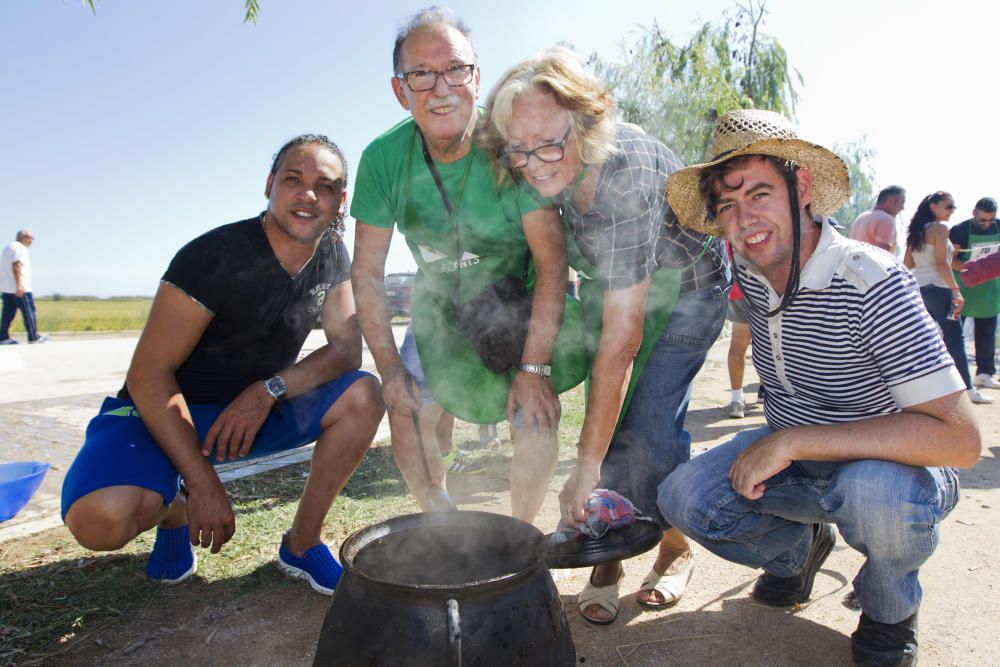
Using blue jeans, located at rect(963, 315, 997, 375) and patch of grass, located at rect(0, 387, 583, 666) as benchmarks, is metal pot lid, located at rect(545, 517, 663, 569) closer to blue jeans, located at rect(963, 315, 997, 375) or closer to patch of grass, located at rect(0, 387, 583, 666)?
patch of grass, located at rect(0, 387, 583, 666)

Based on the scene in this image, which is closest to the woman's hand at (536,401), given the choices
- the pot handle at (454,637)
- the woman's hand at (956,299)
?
the pot handle at (454,637)

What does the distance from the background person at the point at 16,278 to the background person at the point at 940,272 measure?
13481mm

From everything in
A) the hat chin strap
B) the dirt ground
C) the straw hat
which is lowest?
the dirt ground

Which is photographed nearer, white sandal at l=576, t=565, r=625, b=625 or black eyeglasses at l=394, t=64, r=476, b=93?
black eyeglasses at l=394, t=64, r=476, b=93

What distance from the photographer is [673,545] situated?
2678 millimetres

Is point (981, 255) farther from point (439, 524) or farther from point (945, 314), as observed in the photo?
point (439, 524)

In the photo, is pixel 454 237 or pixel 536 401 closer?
pixel 536 401

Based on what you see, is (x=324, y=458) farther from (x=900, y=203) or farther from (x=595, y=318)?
(x=900, y=203)

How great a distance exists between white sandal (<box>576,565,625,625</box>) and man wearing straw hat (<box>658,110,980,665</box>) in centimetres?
42

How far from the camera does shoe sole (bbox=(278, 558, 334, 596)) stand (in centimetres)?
264

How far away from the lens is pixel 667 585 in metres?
2.59

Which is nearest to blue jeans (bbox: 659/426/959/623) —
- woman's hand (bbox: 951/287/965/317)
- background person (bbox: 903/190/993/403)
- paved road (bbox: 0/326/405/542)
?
paved road (bbox: 0/326/405/542)

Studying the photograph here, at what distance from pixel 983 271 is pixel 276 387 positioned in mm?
5836

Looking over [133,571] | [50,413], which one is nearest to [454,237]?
[133,571]
